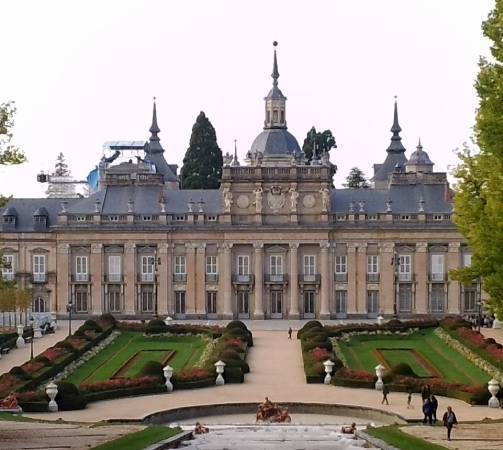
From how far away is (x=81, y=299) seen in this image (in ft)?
299

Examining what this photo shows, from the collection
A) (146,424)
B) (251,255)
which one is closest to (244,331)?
(251,255)

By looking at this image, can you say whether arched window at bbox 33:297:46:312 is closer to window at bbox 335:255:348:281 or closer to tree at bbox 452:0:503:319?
window at bbox 335:255:348:281

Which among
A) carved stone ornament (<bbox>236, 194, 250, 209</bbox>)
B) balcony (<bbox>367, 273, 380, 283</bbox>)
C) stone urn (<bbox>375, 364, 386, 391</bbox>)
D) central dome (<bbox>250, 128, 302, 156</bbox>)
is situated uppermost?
central dome (<bbox>250, 128, 302, 156</bbox>)

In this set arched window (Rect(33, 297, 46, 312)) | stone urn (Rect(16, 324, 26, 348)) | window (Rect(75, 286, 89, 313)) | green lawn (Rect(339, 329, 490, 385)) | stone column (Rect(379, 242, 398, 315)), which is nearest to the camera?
green lawn (Rect(339, 329, 490, 385))

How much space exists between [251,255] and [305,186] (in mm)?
6957

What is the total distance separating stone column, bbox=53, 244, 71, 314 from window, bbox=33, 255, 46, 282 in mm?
1857

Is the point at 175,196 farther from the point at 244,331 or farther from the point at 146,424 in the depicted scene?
the point at 146,424

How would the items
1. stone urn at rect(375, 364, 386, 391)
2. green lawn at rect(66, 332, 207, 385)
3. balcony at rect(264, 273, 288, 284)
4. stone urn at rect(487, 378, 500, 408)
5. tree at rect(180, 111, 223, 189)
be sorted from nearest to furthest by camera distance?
stone urn at rect(487, 378, 500, 408) → stone urn at rect(375, 364, 386, 391) → green lawn at rect(66, 332, 207, 385) → balcony at rect(264, 273, 288, 284) → tree at rect(180, 111, 223, 189)

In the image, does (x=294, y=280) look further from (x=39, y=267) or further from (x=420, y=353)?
(x=420, y=353)

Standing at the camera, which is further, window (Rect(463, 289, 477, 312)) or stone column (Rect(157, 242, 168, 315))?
stone column (Rect(157, 242, 168, 315))

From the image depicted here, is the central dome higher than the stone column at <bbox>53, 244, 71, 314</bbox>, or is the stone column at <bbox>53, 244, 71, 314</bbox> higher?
the central dome

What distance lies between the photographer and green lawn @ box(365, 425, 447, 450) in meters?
34.6

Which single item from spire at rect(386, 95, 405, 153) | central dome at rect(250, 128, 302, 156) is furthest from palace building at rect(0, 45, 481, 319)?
spire at rect(386, 95, 405, 153)

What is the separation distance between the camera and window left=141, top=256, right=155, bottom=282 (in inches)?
3597
